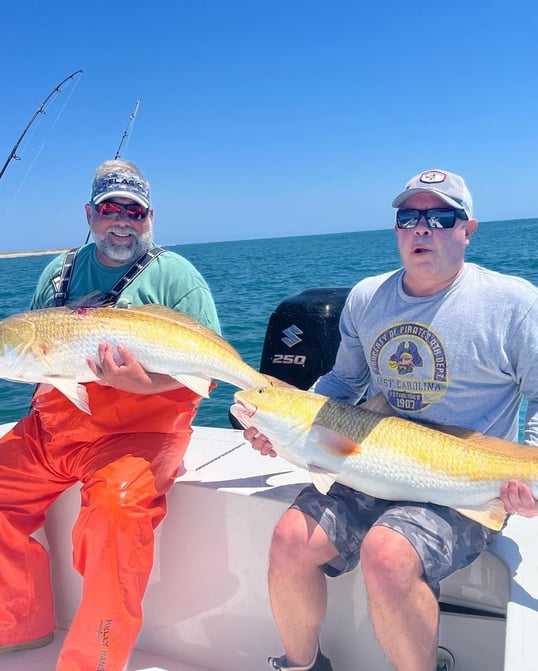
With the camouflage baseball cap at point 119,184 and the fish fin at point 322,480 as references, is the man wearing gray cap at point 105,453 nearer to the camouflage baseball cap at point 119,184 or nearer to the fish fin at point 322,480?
the camouflage baseball cap at point 119,184

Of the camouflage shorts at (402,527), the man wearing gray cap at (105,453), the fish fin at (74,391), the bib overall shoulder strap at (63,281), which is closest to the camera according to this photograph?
the camouflage shorts at (402,527)

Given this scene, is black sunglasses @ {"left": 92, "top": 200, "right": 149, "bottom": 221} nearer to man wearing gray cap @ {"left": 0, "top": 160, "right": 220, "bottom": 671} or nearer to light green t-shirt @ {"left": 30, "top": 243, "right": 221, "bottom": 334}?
man wearing gray cap @ {"left": 0, "top": 160, "right": 220, "bottom": 671}

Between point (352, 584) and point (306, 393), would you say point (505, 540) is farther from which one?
point (306, 393)

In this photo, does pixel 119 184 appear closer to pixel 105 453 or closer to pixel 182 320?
pixel 182 320

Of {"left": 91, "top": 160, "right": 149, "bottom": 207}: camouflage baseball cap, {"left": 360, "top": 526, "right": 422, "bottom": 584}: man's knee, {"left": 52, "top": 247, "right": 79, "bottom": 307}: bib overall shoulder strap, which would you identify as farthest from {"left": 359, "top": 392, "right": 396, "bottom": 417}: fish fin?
{"left": 52, "top": 247, "right": 79, "bottom": 307}: bib overall shoulder strap

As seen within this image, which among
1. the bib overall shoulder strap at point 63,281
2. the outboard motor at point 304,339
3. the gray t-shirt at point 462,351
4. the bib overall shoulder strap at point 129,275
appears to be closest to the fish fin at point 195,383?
the bib overall shoulder strap at point 129,275

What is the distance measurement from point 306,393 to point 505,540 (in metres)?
1.01

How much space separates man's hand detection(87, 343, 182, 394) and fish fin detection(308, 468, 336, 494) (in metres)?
0.90

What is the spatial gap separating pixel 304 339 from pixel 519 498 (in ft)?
8.75

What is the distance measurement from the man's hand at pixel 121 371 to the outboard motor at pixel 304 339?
1.89m

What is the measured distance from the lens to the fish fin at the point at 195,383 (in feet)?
9.48

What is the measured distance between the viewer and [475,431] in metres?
2.50

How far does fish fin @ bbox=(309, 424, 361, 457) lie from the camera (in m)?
2.47

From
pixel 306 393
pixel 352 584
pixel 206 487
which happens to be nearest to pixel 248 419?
pixel 306 393
